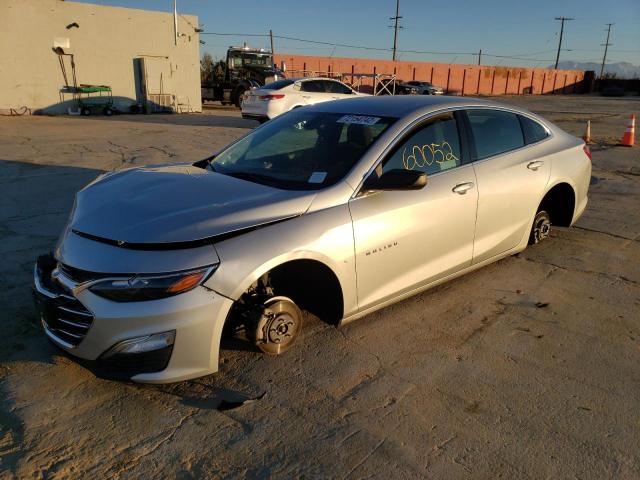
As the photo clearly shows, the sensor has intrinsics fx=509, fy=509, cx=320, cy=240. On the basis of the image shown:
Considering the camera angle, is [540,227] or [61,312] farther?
[540,227]

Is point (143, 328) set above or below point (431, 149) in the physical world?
below

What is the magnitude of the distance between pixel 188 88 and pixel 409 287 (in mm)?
22918

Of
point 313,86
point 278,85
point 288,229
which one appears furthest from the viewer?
point 313,86

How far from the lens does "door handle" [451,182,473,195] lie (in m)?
3.72

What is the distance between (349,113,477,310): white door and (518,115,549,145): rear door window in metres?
1.05

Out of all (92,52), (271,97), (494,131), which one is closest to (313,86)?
(271,97)

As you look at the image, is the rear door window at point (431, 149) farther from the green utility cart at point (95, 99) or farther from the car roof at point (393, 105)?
the green utility cart at point (95, 99)

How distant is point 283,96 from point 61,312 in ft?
43.3

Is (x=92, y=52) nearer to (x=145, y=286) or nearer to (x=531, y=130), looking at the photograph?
(x=531, y=130)

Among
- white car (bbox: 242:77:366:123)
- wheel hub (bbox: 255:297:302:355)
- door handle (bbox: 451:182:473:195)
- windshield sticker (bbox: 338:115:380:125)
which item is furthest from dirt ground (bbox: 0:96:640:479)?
white car (bbox: 242:77:366:123)

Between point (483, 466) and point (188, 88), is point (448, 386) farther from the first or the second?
point (188, 88)

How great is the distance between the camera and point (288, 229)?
287 centimetres

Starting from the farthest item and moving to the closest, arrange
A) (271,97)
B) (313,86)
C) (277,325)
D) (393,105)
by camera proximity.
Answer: (313,86)
(271,97)
(393,105)
(277,325)

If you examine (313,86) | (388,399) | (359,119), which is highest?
(313,86)
